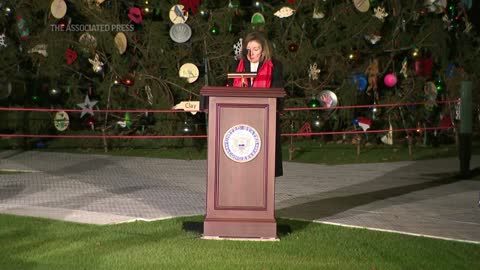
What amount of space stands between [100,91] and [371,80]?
6.53m

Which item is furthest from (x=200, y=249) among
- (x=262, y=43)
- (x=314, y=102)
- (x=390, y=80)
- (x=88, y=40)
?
(x=88, y=40)

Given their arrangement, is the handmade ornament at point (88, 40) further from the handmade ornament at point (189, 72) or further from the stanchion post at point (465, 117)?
the stanchion post at point (465, 117)

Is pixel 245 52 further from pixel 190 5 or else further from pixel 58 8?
pixel 58 8

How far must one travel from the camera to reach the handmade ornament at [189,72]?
21.1 meters

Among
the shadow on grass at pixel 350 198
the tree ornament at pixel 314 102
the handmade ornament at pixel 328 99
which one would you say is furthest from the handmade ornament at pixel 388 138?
the shadow on grass at pixel 350 198

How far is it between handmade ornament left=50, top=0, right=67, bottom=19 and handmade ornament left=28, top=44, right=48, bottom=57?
2.82 feet

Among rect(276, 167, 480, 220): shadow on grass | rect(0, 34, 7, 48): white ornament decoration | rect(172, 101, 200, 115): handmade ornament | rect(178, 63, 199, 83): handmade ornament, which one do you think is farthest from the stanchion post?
rect(0, 34, 7, 48): white ornament decoration

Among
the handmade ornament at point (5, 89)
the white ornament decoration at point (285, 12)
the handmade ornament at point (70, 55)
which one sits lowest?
the handmade ornament at point (5, 89)

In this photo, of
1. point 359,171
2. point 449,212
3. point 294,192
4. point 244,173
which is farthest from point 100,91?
point 244,173

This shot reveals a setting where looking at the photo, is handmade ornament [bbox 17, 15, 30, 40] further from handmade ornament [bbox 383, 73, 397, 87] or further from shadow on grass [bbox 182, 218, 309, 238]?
shadow on grass [bbox 182, 218, 309, 238]

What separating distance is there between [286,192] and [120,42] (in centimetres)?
904

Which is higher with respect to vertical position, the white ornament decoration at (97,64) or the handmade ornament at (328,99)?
the white ornament decoration at (97,64)

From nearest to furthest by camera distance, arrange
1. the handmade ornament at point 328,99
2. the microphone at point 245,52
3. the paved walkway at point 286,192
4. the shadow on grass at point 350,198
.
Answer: the microphone at point 245,52 → the paved walkway at point 286,192 → the shadow on grass at point 350,198 → the handmade ornament at point 328,99

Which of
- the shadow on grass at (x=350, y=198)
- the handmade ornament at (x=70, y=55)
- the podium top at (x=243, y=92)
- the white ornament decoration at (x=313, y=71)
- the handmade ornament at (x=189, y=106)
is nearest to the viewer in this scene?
the podium top at (x=243, y=92)
